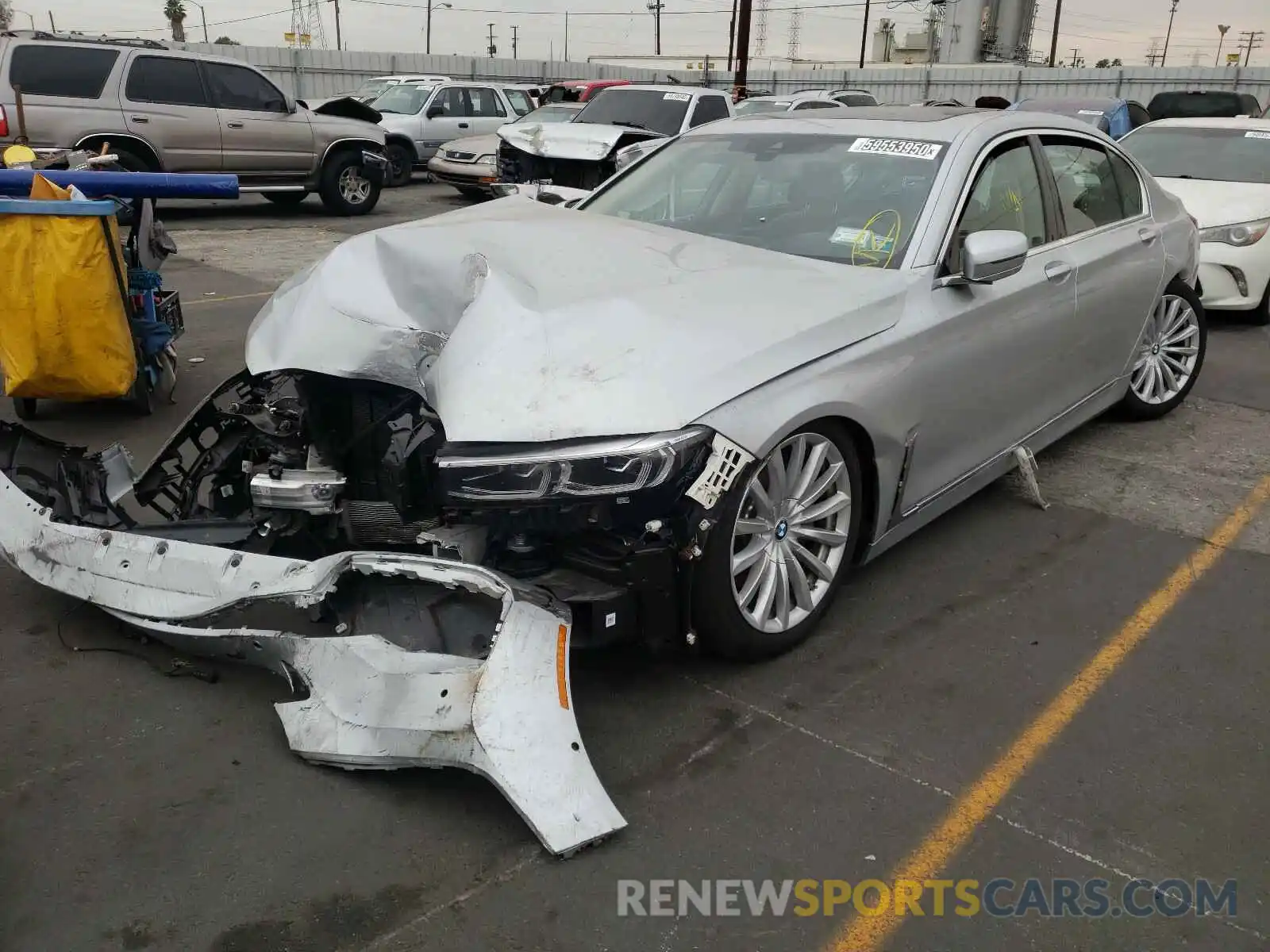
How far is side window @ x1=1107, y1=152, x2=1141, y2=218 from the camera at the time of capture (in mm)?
5125

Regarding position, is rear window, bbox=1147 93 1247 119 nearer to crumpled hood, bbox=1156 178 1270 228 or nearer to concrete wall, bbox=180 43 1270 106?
crumpled hood, bbox=1156 178 1270 228


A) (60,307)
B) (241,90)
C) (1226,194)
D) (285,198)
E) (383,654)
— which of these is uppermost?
(241,90)

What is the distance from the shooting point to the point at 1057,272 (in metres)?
4.30

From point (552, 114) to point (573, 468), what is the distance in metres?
13.8

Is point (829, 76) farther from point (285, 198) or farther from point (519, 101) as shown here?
point (285, 198)

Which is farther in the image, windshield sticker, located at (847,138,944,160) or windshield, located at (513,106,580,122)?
windshield, located at (513,106,580,122)

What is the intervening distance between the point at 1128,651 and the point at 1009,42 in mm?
68343

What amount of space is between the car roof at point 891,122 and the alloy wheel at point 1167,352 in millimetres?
1333

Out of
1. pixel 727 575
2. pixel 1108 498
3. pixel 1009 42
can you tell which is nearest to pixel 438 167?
pixel 1108 498

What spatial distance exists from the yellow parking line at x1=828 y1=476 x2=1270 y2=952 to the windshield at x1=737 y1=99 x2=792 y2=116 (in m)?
11.9

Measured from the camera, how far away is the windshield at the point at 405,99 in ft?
58.8

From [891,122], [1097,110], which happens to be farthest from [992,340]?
[1097,110]

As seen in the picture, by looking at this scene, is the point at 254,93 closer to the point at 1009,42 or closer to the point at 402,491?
the point at 402,491

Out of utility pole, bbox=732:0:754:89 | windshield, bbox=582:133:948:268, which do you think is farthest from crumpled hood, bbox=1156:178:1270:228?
utility pole, bbox=732:0:754:89
